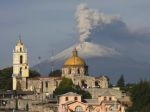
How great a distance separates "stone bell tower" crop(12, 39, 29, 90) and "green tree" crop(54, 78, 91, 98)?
Answer: 33.1 ft

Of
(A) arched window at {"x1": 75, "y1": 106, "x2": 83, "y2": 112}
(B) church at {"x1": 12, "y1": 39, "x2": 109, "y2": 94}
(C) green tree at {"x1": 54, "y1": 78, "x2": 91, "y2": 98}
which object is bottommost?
(A) arched window at {"x1": 75, "y1": 106, "x2": 83, "y2": 112}

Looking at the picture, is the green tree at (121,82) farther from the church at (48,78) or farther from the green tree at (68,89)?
the green tree at (68,89)

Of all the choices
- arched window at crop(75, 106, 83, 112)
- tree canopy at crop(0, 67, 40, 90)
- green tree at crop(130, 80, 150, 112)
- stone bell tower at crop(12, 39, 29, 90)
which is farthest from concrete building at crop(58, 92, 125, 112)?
tree canopy at crop(0, 67, 40, 90)

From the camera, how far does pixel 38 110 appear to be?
337 feet

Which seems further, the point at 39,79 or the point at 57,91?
the point at 39,79

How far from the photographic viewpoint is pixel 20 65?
446 ft

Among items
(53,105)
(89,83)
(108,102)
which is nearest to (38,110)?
(53,105)

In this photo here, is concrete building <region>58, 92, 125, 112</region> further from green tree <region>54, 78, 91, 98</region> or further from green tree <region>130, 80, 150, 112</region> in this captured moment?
green tree <region>54, 78, 91, 98</region>

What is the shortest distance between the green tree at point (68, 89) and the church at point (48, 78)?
134 inches

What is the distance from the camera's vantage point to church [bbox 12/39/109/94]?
425 feet

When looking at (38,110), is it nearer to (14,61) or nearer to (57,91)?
(57,91)

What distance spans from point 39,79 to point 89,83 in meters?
7.81

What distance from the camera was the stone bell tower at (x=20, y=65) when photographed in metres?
134

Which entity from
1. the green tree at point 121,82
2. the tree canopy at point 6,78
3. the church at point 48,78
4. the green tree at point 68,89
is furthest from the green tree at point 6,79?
the green tree at point 121,82
